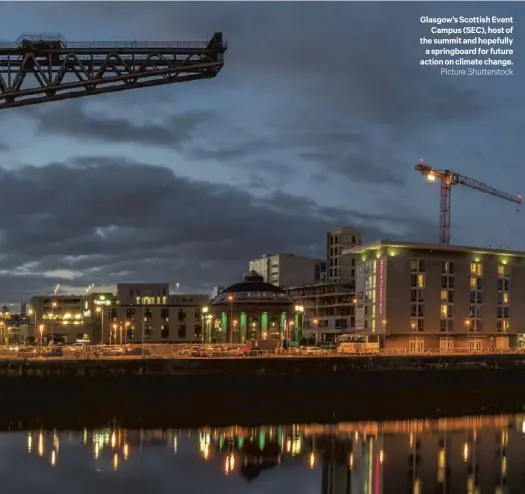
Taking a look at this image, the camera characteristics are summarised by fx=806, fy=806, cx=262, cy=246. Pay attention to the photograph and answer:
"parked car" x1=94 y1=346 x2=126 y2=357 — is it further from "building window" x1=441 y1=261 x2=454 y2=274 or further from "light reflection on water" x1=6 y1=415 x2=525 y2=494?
"building window" x1=441 y1=261 x2=454 y2=274

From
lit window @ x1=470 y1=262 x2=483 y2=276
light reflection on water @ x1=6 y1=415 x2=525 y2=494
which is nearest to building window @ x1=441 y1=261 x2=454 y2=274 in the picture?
lit window @ x1=470 y1=262 x2=483 y2=276

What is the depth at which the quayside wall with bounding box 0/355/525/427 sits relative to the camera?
88.3 meters

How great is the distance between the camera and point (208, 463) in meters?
61.6

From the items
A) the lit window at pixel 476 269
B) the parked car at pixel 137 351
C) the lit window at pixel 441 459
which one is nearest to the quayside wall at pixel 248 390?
the parked car at pixel 137 351

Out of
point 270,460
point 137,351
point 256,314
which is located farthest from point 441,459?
point 256,314

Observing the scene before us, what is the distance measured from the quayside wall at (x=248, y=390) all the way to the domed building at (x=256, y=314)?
61455 millimetres

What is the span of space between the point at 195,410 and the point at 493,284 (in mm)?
74812

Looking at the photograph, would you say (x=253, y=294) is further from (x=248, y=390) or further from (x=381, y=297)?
(x=248, y=390)

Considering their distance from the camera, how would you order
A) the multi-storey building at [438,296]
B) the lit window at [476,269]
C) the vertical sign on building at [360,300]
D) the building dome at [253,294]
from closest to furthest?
the multi-storey building at [438,296], the vertical sign on building at [360,300], the lit window at [476,269], the building dome at [253,294]

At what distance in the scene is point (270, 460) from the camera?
62625 mm

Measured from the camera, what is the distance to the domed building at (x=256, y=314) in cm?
17788

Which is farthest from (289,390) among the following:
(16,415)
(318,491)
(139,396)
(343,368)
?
(318,491)

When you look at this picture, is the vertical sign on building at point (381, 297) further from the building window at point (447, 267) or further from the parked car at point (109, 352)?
the parked car at point (109, 352)

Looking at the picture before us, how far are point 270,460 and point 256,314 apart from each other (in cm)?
11615
